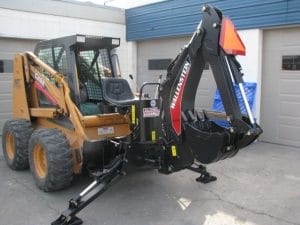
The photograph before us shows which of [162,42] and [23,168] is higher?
[162,42]

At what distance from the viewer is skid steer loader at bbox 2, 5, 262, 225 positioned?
4.11m

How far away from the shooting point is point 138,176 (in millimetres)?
6133

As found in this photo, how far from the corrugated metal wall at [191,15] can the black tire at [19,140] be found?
5321 millimetres

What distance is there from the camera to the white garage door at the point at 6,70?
9703mm

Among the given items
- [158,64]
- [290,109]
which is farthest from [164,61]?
[290,109]

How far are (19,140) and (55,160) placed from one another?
5.02 feet

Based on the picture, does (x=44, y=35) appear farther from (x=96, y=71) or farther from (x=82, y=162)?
(x=82, y=162)

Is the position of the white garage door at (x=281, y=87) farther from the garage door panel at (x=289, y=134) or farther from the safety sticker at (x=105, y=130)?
the safety sticker at (x=105, y=130)

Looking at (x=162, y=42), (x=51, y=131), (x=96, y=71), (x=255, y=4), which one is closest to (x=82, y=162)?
(x=51, y=131)

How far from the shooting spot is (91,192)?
4.60m

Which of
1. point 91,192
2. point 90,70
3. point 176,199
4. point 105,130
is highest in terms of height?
point 90,70

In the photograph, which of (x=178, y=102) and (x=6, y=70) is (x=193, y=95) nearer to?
(x=178, y=102)

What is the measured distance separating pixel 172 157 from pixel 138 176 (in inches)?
60.4

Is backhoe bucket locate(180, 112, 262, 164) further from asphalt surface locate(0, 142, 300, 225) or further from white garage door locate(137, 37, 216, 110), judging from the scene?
Answer: white garage door locate(137, 37, 216, 110)
